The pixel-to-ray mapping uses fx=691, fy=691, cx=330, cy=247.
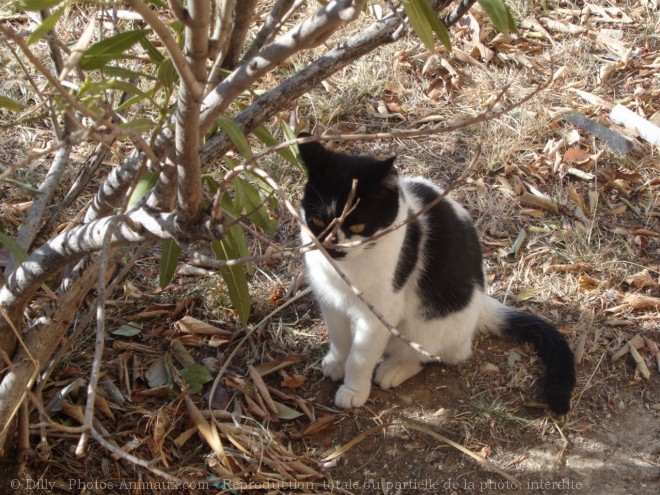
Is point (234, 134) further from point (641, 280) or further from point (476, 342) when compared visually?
point (641, 280)

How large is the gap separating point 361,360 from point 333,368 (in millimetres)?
249

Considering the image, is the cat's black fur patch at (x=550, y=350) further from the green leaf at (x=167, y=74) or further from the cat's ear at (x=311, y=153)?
the green leaf at (x=167, y=74)

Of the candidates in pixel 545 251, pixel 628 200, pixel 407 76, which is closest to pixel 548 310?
pixel 545 251

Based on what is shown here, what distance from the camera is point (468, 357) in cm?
299

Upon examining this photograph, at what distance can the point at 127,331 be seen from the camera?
2938mm

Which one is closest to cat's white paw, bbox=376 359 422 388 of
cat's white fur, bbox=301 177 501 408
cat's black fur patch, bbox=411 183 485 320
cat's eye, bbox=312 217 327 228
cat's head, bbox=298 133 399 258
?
cat's white fur, bbox=301 177 501 408

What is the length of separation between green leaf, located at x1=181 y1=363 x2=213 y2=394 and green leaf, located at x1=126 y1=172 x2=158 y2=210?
95 centimetres

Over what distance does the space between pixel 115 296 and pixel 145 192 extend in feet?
3.78

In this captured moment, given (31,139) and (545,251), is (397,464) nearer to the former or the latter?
(545,251)

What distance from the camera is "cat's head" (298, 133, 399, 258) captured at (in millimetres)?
2447

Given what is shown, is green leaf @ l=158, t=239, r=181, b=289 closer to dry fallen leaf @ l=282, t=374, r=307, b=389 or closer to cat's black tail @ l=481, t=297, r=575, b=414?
dry fallen leaf @ l=282, t=374, r=307, b=389

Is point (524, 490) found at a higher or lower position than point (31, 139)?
lower

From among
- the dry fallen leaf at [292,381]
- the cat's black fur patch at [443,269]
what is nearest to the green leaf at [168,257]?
the dry fallen leaf at [292,381]

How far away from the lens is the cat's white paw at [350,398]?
2777mm
